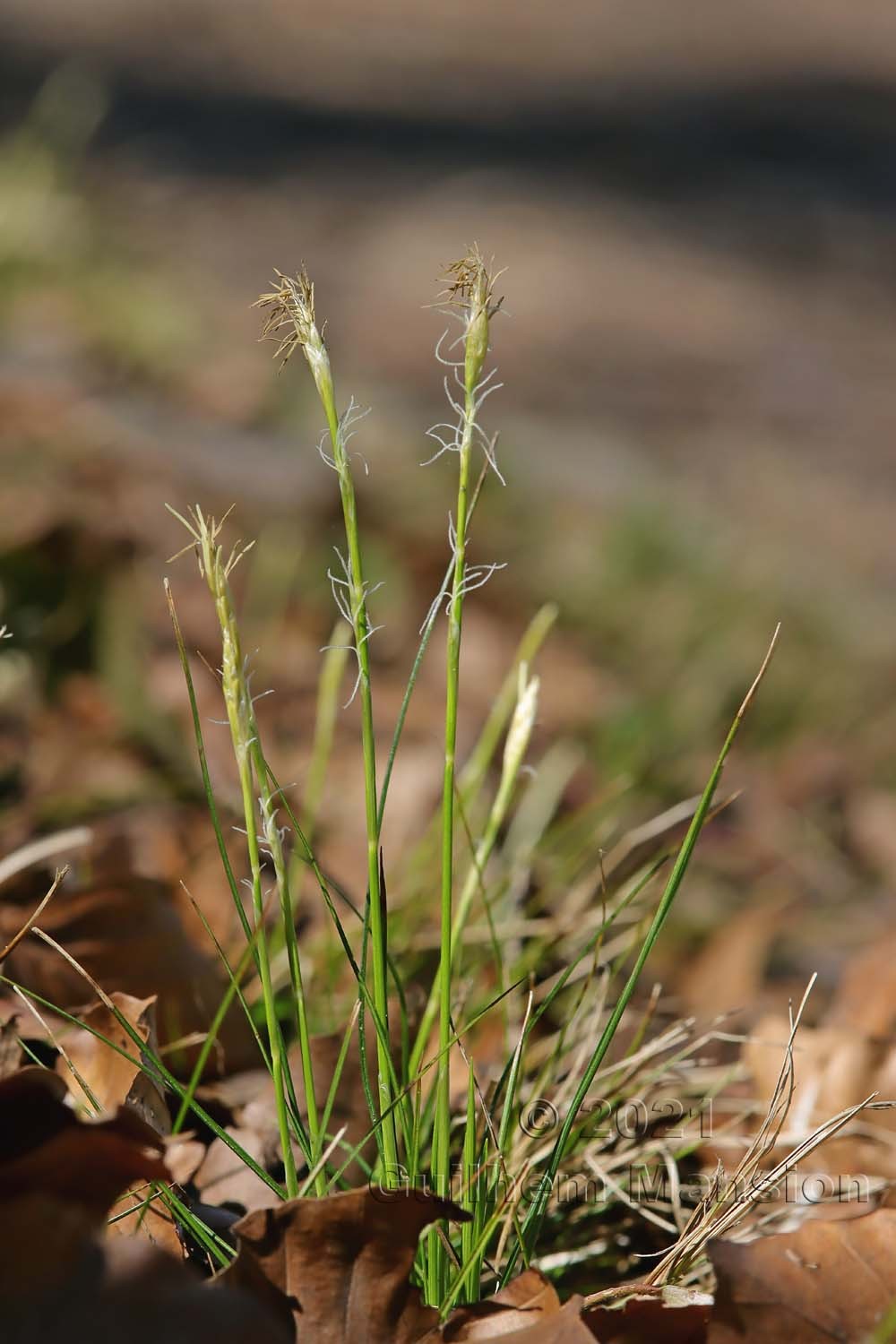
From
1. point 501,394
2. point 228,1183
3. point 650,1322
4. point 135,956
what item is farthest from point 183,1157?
point 501,394

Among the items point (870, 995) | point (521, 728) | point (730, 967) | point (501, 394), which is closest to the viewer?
point (521, 728)

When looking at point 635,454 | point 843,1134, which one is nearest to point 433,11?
point 635,454

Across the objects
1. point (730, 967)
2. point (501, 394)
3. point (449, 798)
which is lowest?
point (730, 967)

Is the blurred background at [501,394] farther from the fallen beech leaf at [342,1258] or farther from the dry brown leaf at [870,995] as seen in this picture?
the fallen beech leaf at [342,1258]

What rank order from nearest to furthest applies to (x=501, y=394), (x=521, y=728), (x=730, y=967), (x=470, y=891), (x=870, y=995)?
(x=521, y=728) → (x=470, y=891) → (x=870, y=995) → (x=730, y=967) → (x=501, y=394)

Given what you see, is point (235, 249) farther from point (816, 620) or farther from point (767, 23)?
point (767, 23)

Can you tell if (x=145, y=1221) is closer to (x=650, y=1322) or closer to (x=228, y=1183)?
(x=228, y=1183)

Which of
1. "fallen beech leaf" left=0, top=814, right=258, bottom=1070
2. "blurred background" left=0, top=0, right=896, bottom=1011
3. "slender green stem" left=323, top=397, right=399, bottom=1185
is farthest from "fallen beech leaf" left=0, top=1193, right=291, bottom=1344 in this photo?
"blurred background" left=0, top=0, right=896, bottom=1011

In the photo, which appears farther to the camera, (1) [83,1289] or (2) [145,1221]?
(2) [145,1221]
